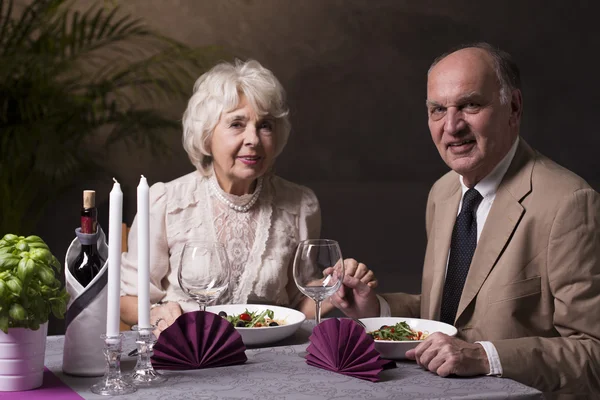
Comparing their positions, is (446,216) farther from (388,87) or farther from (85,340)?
(388,87)

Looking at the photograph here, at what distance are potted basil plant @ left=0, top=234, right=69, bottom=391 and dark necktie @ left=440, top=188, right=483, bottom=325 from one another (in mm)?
1130

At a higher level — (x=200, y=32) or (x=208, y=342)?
(x=200, y=32)

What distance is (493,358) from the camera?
166 centimetres

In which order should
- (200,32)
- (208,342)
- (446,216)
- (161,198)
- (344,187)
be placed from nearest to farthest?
(208,342) < (446,216) < (161,198) < (200,32) < (344,187)

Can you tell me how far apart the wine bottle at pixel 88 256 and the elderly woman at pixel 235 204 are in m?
1.01

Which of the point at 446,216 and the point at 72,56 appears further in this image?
the point at 72,56

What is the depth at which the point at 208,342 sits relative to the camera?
1723 mm

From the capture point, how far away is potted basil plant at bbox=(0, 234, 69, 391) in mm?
1442

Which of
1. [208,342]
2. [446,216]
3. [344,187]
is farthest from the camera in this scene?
[344,187]

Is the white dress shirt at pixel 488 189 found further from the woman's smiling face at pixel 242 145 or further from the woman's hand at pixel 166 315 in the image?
→ the woman's smiling face at pixel 242 145

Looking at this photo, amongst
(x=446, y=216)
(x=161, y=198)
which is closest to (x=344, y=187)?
(x=161, y=198)

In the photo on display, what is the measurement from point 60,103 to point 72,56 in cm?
28

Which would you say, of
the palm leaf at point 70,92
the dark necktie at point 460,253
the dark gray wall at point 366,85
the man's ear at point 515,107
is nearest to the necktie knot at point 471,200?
the dark necktie at point 460,253

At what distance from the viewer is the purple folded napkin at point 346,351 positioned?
1.62m
